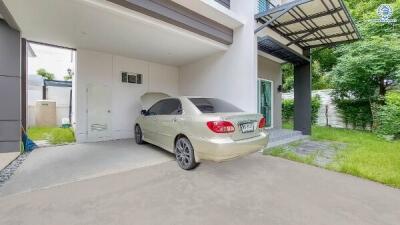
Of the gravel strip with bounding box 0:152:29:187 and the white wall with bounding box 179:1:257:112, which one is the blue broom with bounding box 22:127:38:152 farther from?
the white wall with bounding box 179:1:257:112

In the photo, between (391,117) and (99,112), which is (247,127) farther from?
(391,117)

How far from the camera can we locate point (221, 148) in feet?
11.7

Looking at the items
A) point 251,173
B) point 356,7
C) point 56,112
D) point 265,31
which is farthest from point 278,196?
point 356,7

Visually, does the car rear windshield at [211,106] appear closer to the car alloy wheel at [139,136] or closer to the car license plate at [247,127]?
the car license plate at [247,127]

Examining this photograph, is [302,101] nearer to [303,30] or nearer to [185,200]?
[303,30]

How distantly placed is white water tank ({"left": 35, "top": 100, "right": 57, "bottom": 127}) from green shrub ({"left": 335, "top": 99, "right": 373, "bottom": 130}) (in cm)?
1515

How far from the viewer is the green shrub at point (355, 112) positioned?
9784 millimetres

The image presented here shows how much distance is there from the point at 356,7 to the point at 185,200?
53.1 ft

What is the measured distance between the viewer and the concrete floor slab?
3459mm

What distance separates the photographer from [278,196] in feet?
9.98

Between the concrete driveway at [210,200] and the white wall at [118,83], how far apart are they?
408 cm

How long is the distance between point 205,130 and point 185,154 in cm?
81

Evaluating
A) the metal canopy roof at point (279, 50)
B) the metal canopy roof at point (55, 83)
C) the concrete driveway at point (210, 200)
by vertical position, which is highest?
the metal canopy roof at point (279, 50)

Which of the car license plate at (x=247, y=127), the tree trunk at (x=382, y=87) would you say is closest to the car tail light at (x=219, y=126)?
the car license plate at (x=247, y=127)
